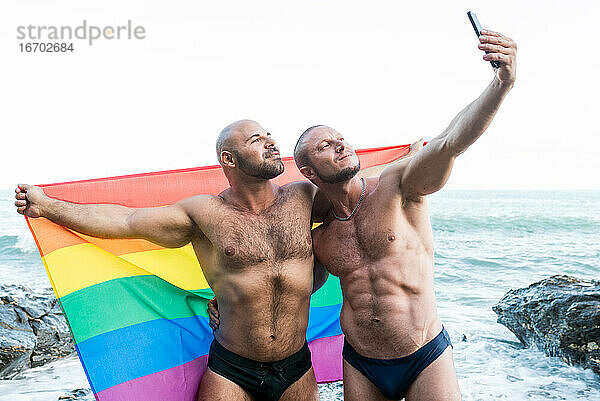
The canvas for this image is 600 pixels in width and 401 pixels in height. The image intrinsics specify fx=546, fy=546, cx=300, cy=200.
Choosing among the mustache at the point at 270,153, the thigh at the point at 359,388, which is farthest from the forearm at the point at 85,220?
the thigh at the point at 359,388

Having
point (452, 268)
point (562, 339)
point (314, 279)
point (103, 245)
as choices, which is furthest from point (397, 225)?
point (452, 268)

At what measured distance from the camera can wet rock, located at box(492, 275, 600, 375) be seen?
17.5 feet

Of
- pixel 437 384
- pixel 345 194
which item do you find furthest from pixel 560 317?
pixel 345 194

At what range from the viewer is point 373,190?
3.04m

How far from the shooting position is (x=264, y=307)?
294cm

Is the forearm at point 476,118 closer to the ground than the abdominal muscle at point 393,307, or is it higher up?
higher up

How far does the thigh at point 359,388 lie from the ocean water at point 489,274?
6.58 ft

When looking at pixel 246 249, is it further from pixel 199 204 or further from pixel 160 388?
pixel 160 388

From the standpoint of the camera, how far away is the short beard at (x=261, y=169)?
3047 mm

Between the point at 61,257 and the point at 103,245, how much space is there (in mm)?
258

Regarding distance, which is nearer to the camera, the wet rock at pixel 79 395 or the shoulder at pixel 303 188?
the shoulder at pixel 303 188

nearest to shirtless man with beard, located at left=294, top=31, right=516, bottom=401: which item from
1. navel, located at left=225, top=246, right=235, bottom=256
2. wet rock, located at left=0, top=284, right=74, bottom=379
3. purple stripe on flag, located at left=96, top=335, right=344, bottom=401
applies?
navel, located at left=225, top=246, right=235, bottom=256

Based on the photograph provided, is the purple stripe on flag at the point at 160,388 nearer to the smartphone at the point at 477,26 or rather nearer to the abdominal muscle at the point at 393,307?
the abdominal muscle at the point at 393,307

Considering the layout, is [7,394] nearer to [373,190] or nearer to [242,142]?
[242,142]
